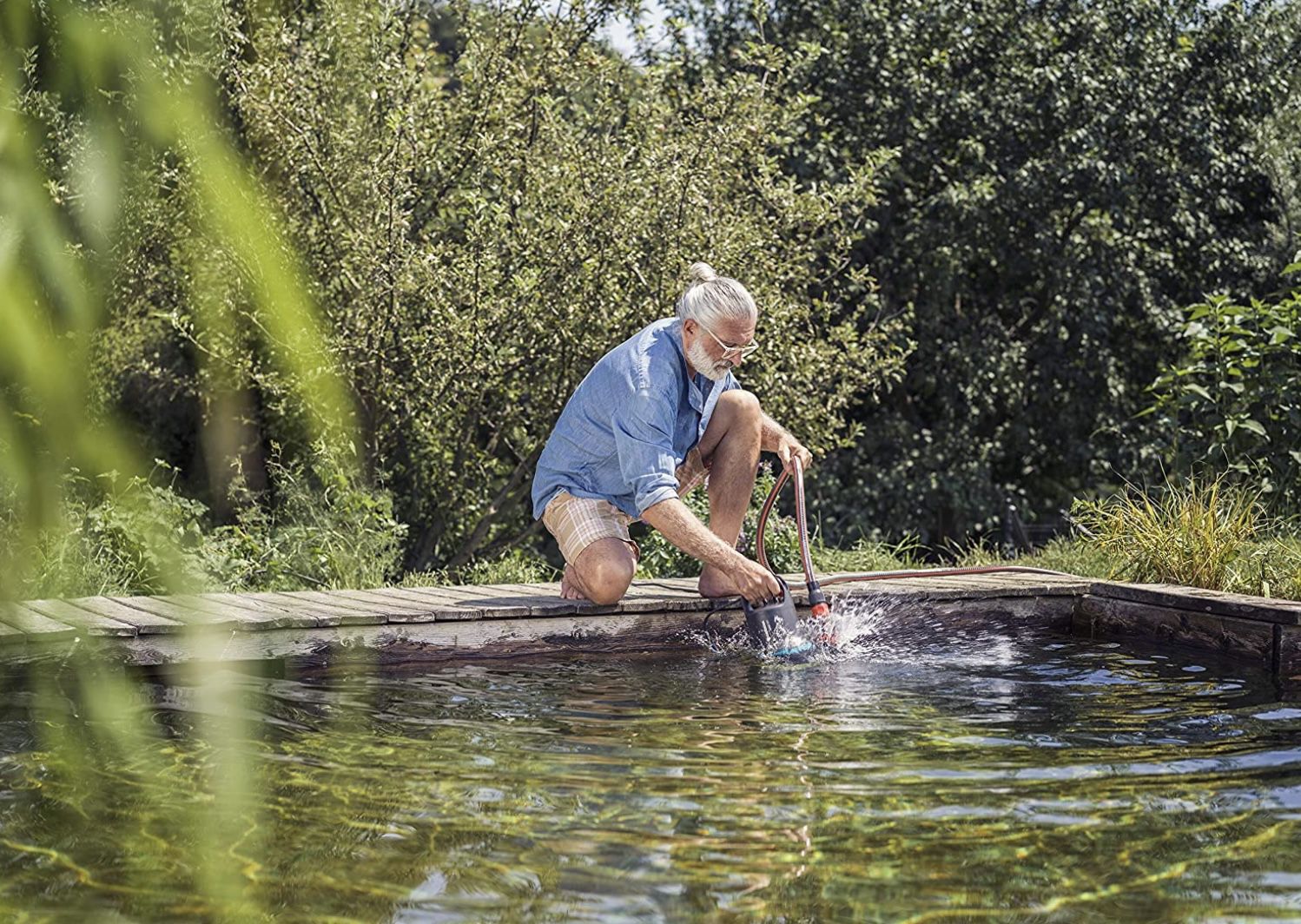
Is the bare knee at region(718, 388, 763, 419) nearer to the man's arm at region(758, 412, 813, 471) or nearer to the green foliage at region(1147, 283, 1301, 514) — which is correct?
the man's arm at region(758, 412, 813, 471)

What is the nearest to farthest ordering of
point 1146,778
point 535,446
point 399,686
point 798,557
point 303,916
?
point 303,916, point 1146,778, point 399,686, point 798,557, point 535,446

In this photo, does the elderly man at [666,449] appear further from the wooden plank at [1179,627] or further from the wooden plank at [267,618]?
the wooden plank at [1179,627]

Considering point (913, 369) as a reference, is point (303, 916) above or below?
below

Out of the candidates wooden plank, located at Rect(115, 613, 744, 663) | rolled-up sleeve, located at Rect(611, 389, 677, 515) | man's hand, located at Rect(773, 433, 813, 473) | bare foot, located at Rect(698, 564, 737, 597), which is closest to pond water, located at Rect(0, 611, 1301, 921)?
wooden plank, located at Rect(115, 613, 744, 663)

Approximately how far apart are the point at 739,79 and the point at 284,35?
2860mm

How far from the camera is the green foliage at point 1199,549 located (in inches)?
224

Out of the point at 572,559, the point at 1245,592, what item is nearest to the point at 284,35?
the point at 572,559

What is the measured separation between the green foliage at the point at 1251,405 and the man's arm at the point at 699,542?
3773mm

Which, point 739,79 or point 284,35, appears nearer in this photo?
Answer: point 284,35

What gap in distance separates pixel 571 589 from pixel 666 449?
2.66 ft

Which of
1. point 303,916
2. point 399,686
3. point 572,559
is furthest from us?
point 572,559

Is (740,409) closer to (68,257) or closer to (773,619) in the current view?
(773,619)

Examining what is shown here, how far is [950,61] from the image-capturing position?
1269 cm

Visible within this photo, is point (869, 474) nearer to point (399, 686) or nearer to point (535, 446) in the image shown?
point (535, 446)
